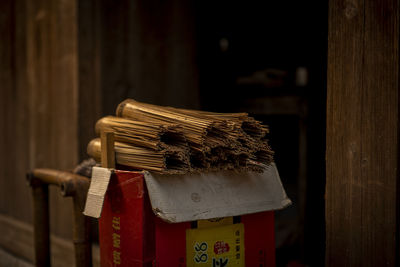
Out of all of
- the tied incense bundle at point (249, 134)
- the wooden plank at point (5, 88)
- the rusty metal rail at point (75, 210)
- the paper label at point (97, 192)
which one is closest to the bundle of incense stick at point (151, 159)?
the paper label at point (97, 192)

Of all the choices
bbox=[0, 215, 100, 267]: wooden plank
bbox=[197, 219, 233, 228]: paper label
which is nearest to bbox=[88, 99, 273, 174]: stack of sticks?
bbox=[197, 219, 233, 228]: paper label

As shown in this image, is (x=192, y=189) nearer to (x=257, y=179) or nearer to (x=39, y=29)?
(x=257, y=179)

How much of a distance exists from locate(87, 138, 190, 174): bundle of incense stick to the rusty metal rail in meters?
0.54

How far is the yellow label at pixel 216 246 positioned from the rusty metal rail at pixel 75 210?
83 cm

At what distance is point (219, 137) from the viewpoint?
2178 millimetres

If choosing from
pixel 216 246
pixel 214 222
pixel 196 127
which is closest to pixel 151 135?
pixel 196 127

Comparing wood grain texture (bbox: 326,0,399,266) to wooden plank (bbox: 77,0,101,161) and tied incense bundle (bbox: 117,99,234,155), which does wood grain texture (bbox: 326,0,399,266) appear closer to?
tied incense bundle (bbox: 117,99,234,155)

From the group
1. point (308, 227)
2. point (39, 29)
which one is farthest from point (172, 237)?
point (39, 29)

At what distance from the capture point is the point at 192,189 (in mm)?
2178

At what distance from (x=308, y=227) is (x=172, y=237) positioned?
2.43m

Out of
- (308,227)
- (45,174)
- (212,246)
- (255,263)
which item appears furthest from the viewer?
(308,227)

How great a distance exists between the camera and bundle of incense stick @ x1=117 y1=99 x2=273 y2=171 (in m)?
2.13

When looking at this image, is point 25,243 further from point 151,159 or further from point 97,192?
point 151,159

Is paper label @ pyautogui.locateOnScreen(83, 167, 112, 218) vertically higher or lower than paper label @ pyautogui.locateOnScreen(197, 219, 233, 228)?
higher
